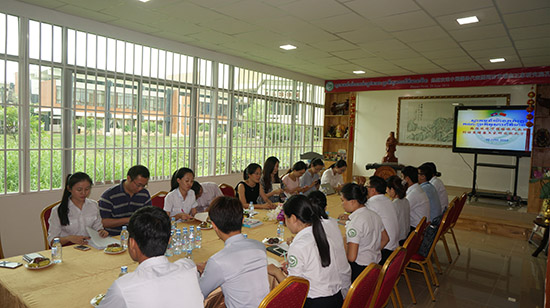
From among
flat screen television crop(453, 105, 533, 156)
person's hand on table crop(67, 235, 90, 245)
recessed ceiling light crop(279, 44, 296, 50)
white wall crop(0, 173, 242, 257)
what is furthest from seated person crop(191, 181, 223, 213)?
flat screen television crop(453, 105, 533, 156)

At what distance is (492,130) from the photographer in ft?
25.3

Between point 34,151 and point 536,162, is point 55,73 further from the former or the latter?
point 536,162

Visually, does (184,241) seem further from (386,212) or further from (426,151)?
(426,151)

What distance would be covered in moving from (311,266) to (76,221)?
2096 millimetres

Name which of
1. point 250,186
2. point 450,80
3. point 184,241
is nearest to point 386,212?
point 184,241

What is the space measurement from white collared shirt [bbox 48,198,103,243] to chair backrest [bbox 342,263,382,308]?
234cm

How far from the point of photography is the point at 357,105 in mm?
10305

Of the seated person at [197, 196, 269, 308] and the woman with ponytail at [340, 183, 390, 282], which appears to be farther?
the woman with ponytail at [340, 183, 390, 282]

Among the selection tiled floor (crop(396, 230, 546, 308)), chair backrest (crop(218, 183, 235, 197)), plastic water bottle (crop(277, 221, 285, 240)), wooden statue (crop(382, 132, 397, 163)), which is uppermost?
wooden statue (crop(382, 132, 397, 163))

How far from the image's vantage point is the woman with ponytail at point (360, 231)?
275 cm

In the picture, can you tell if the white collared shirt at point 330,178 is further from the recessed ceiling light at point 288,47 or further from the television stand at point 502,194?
the television stand at point 502,194

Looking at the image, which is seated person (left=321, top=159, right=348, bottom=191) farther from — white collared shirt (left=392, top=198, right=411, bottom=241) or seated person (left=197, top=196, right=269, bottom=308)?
seated person (left=197, top=196, right=269, bottom=308)

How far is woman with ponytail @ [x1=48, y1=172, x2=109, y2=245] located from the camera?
9.52 feet

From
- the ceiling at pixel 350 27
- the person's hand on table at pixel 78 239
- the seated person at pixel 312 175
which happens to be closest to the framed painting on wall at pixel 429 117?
the ceiling at pixel 350 27
